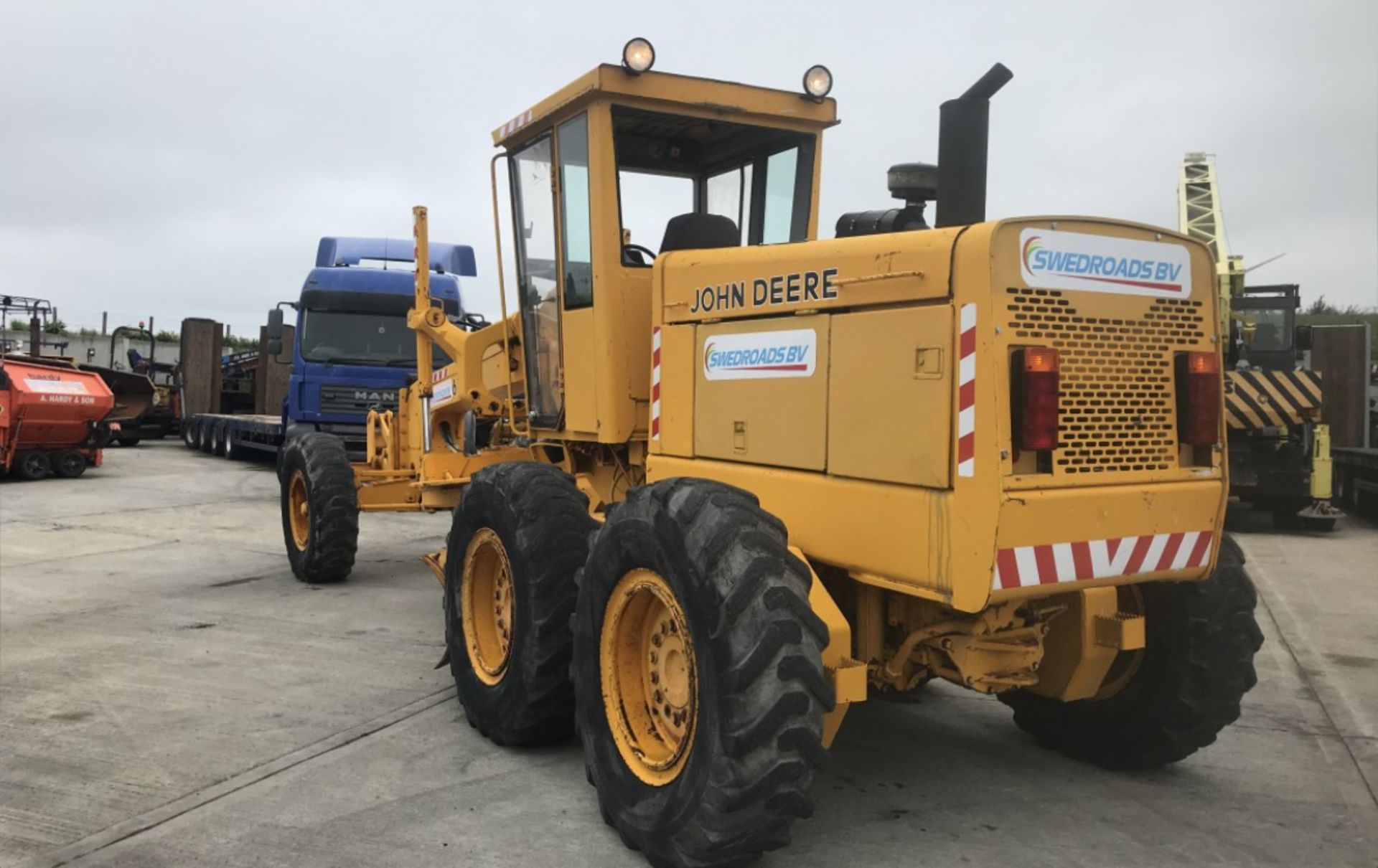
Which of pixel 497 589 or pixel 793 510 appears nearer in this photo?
pixel 793 510

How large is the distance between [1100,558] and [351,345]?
41.7 feet

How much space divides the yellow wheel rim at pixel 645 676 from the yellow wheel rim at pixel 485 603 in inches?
50.5

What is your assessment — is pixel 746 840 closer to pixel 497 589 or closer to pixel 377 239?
pixel 497 589

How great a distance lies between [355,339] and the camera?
14.7m

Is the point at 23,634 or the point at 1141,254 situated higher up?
the point at 1141,254

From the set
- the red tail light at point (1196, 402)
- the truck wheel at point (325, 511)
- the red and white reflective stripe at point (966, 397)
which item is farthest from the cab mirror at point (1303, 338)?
the red and white reflective stripe at point (966, 397)

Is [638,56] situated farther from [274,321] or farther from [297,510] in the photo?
[274,321]

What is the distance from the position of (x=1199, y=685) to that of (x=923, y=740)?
126cm

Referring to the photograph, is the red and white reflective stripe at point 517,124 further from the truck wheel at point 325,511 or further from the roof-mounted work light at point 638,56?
the truck wheel at point 325,511

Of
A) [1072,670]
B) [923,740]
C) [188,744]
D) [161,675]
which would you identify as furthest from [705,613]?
A: [161,675]

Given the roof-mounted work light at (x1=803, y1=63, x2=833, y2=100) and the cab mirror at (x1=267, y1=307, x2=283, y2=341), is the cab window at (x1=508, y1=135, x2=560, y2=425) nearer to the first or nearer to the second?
the roof-mounted work light at (x1=803, y1=63, x2=833, y2=100)

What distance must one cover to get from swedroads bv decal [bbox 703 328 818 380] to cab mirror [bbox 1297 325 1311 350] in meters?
14.1

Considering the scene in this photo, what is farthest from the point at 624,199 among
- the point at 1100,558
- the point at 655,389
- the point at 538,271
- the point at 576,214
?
the point at 1100,558

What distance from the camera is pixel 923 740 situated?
16.3 ft
